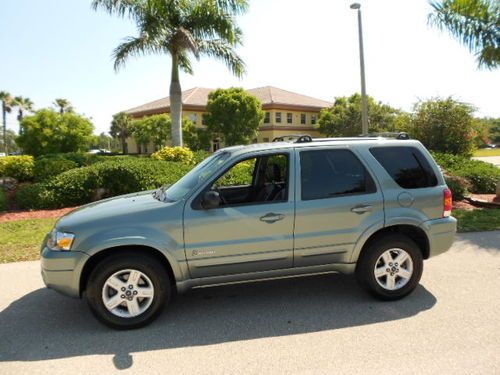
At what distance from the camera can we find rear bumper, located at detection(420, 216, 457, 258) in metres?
4.55

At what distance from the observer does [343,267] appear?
14.5 ft

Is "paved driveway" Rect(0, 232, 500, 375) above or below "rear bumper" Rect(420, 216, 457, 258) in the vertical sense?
below

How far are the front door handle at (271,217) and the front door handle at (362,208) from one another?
2.64ft

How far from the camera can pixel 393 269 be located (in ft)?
14.7

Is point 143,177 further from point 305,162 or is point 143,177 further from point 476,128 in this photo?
point 476,128

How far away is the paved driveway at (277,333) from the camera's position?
10.7 ft

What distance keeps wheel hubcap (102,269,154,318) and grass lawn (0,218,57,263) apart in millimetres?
3309

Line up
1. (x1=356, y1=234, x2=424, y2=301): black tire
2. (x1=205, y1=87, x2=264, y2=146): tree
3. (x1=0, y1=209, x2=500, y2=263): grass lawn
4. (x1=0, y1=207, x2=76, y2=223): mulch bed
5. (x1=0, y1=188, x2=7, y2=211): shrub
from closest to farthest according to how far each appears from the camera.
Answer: (x1=356, y1=234, x2=424, y2=301): black tire, (x1=0, y1=209, x2=500, y2=263): grass lawn, (x1=0, y1=207, x2=76, y2=223): mulch bed, (x1=0, y1=188, x2=7, y2=211): shrub, (x1=205, y1=87, x2=264, y2=146): tree

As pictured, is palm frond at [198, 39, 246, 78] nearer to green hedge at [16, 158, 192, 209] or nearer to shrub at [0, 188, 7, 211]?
green hedge at [16, 158, 192, 209]

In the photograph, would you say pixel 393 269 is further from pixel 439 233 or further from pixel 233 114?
pixel 233 114

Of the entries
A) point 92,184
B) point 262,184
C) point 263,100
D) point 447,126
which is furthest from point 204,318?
point 263,100

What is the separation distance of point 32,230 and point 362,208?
23.7 ft

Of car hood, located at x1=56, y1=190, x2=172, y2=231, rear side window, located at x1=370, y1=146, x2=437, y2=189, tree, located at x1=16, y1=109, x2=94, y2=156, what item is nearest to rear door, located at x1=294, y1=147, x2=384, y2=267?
rear side window, located at x1=370, y1=146, x2=437, y2=189

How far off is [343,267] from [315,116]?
51196 mm
